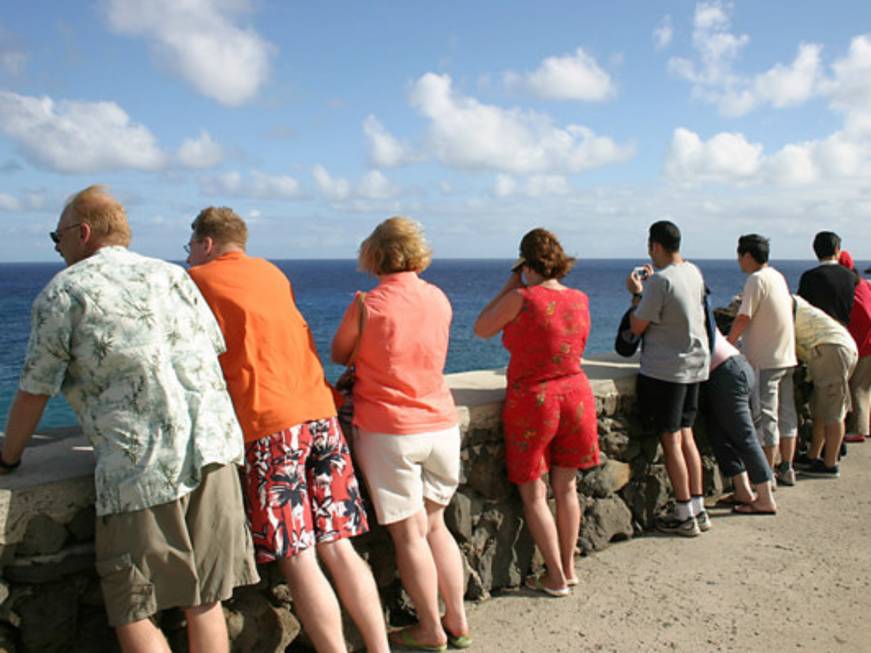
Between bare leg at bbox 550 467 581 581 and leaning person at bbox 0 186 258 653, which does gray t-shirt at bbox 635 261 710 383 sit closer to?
bare leg at bbox 550 467 581 581

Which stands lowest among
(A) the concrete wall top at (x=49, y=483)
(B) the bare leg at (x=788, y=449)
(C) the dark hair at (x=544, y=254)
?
(B) the bare leg at (x=788, y=449)

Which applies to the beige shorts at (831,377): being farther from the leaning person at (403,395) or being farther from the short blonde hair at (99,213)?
the short blonde hair at (99,213)

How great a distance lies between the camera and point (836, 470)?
583 cm

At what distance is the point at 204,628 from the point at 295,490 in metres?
0.55

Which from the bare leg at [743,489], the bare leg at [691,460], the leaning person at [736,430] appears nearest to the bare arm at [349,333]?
the bare leg at [691,460]

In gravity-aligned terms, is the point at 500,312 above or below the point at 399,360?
above

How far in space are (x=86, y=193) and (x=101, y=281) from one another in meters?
0.34

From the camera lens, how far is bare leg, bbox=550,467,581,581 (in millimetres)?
3934

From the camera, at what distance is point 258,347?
2.82 meters

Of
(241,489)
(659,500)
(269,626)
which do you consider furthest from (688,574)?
(241,489)

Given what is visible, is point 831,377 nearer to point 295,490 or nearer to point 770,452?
point 770,452

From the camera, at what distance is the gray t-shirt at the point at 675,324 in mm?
4430

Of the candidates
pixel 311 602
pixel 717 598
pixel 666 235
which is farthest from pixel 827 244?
pixel 311 602

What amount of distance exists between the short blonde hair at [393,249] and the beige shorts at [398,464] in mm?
682
